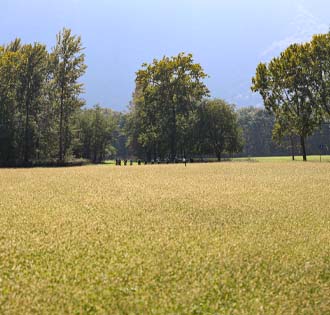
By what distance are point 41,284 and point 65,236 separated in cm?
303

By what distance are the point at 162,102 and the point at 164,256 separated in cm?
5331

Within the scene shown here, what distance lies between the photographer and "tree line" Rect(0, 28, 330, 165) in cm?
4659

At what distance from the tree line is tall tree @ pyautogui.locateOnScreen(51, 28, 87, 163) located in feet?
0.41

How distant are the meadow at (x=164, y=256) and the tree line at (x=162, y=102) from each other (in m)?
34.2

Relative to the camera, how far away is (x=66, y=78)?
50.4 metres

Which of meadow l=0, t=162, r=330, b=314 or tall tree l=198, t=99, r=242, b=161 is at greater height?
tall tree l=198, t=99, r=242, b=161

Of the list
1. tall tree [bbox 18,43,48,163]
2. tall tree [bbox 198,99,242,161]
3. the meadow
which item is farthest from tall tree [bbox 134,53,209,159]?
the meadow

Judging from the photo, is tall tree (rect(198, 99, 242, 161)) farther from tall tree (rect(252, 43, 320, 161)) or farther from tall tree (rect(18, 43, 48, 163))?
tall tree (rect(18, 43, 48, 163))

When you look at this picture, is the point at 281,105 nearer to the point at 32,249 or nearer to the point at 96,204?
the point at 96,204

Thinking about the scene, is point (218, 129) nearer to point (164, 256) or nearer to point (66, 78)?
point (66, 78)

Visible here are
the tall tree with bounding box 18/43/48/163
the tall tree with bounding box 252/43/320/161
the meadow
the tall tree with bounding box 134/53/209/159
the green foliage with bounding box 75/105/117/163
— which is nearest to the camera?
the meadow

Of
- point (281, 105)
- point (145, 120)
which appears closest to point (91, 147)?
point (145, 120)

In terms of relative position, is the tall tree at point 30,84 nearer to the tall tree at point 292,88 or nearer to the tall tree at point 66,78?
the tall tree at point 66,78

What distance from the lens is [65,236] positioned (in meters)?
9.88
